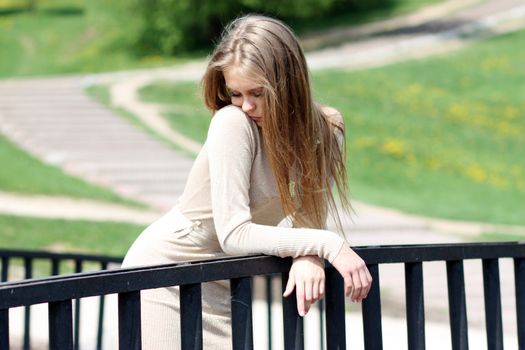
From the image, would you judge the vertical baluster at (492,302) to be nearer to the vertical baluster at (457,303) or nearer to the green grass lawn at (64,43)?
the vertical baluster at (457,303)

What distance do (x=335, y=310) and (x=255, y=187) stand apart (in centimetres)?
37

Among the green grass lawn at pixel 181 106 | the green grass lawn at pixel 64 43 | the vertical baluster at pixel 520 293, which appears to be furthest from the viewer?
Result: the green grass lawn at pixel 64 43

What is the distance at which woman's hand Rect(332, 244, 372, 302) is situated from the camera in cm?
278

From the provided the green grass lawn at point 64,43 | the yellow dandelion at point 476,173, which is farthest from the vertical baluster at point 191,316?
the green grass lawn at point 64,43

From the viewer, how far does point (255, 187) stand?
297 cm

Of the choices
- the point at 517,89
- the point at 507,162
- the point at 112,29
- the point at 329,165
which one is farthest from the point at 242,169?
the point at 112,29

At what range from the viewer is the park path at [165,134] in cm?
1240

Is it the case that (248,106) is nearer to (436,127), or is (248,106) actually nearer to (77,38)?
(436,127)

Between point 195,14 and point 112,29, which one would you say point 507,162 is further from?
point 112,29

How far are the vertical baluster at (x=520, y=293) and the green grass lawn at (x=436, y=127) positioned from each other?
13.0 metres

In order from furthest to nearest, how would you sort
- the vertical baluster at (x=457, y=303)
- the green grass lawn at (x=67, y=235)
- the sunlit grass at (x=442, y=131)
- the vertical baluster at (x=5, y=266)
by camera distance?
the sunlit grass at (x=442, y=131) < the green grass lawn at (x=67, y=235) < the vertical baluster at (x=5, y=266) < the vertical baluster at (x=457, y=303)

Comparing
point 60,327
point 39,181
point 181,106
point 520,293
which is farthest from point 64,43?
point 60,327

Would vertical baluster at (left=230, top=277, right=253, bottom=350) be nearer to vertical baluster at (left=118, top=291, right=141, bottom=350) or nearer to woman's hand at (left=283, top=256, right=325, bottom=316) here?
woman's hand at (left=283, top=256, right=325, bottom=316)

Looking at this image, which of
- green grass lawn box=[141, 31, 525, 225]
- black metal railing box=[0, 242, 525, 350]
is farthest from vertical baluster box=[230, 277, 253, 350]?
green grass lawn box=[141, 31, 525, 225]
